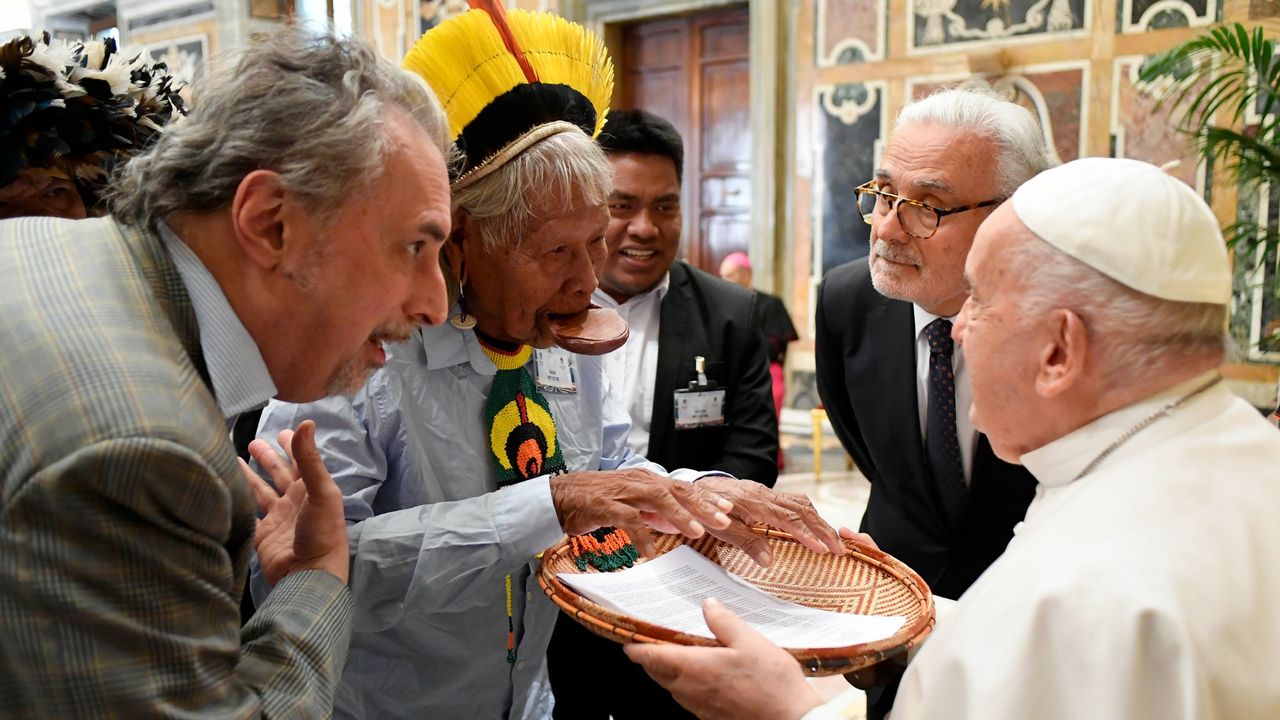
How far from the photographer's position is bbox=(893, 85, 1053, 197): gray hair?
2408 mm

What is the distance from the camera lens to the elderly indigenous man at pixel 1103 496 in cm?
116

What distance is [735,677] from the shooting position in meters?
1.45

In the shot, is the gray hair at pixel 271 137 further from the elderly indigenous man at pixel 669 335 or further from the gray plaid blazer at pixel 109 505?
the elderly indigenous man at pixel 669 335

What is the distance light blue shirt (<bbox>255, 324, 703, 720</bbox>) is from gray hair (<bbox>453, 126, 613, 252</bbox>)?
23 centimetres

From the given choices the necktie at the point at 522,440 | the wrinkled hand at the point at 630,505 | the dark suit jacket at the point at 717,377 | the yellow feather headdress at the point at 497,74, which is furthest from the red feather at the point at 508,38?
the dark suit jacket at the point at 717,377

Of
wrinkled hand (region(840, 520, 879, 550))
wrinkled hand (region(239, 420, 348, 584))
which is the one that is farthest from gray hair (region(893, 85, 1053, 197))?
wrinkled hand (region(239, 420, 348, 584))

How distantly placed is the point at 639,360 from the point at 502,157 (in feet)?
4.43

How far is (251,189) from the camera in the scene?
1174 mm

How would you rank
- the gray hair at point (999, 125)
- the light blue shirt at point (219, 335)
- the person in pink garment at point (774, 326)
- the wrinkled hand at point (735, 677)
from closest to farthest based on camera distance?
1. the light blue shirt at point (219, 335)
2. the wrinkled hand at point (735, 677)
3. the gray hair at point (999, 125)
4. the person in pink garment at point (774, 326)

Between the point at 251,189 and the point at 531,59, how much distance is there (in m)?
0.95

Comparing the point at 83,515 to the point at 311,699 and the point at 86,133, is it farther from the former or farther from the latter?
the point at 86,133

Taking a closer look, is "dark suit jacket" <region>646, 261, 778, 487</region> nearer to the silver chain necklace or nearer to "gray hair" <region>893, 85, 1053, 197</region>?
"gray hair" <region>893, 85, 1053, 197</region>

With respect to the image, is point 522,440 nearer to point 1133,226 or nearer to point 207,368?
point 207,368

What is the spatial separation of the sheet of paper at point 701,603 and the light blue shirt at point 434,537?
→ 17cm
